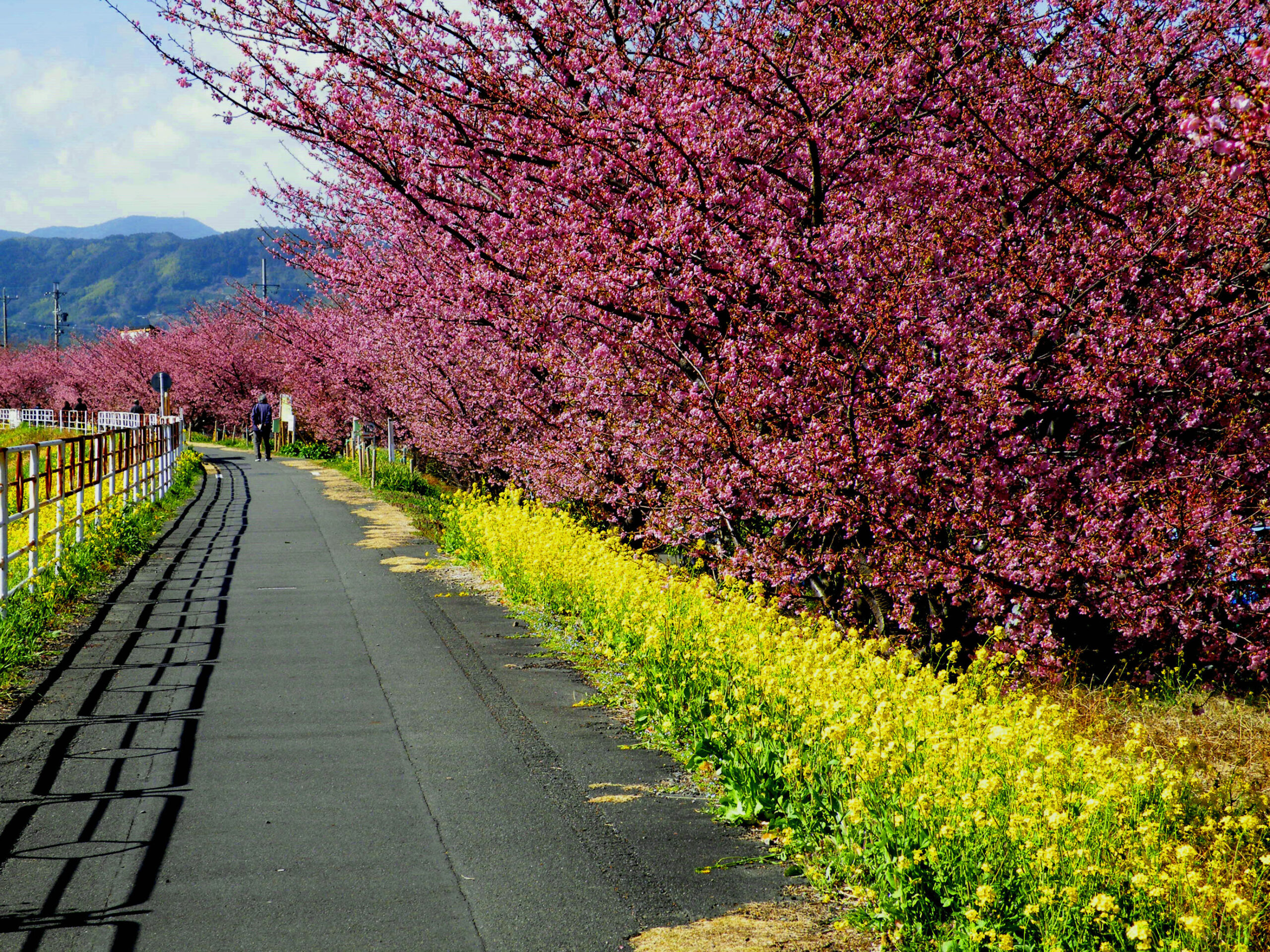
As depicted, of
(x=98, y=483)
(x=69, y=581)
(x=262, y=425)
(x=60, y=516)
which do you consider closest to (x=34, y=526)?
(x=69, y=581)

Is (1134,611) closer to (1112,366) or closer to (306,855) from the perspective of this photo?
(1112,366)

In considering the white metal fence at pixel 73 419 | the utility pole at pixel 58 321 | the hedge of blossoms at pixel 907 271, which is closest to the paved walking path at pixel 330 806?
the hedge of blossoms at pixel 907 271

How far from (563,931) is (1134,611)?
457cm

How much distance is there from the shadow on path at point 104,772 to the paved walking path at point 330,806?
0.05ft

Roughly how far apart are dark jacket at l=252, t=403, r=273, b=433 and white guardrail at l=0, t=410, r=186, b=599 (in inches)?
256

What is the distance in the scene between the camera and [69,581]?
36.4 feet

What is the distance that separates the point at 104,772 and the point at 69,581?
5933 mm

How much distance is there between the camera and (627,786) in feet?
19.2

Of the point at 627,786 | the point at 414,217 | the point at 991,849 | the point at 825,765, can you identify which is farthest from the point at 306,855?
the point at 414,217

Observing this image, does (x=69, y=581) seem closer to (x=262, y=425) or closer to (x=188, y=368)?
(x=262, y=425)

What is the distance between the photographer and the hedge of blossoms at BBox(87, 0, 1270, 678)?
6867 millimetres

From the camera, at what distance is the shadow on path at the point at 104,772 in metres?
4.28

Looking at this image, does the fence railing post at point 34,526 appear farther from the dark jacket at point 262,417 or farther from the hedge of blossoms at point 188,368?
the dark jacket at point 262,417

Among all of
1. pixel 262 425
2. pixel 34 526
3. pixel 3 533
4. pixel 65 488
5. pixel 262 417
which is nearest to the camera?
pixel 3 533
